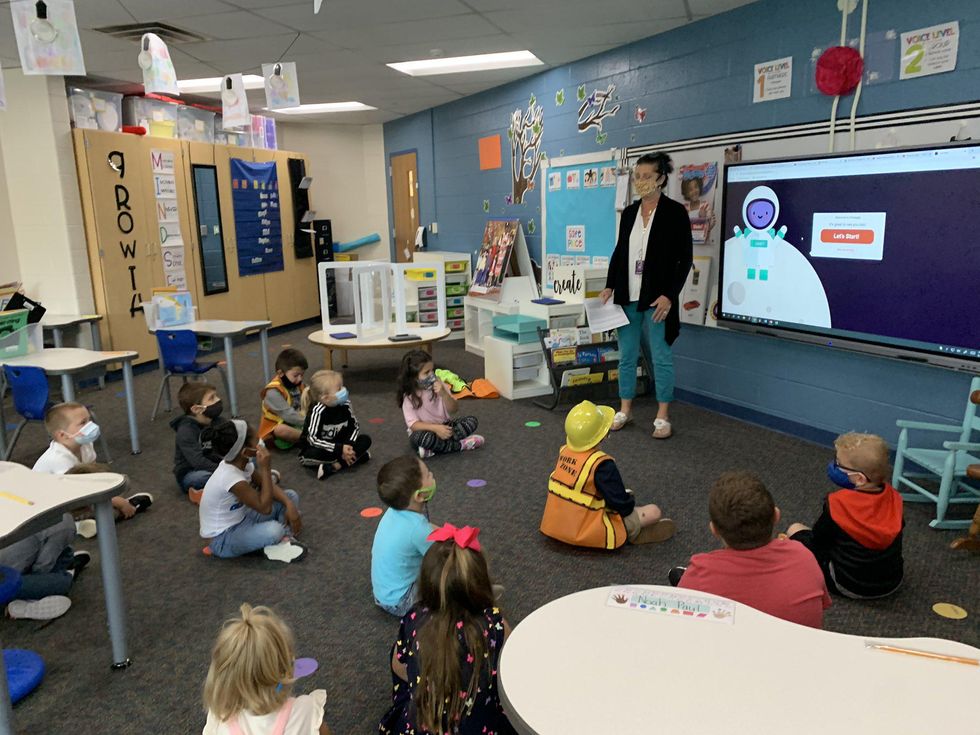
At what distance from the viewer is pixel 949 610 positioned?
2332mm

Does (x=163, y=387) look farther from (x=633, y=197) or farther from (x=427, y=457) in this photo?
(x=633, y=197)

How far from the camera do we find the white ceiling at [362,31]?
4020 millimetres

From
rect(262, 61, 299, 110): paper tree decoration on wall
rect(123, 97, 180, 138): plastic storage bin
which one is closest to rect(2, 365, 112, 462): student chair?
rect(262, 61, 299, 110): paper tree decoration on wall

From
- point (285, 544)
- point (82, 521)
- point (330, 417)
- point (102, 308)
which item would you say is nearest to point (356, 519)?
point (285, 544)

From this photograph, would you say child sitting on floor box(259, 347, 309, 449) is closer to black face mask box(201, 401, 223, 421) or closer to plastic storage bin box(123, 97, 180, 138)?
black face mask box(201, 401, 223, 421)

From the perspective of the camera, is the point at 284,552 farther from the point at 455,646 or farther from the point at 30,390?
the point at 30,390

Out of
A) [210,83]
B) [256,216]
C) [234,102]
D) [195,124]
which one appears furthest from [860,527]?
[195,124]

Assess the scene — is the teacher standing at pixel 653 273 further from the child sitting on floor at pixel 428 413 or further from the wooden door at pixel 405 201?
the wooden door at pixel 405 201

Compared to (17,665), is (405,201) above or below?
above

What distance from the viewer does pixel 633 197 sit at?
16.8ft

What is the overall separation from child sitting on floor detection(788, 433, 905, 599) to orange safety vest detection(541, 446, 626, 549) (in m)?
0.66

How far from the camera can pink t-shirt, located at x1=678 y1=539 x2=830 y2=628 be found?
163 centimetres

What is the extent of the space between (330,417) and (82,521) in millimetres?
1237

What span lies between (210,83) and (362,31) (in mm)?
2337
